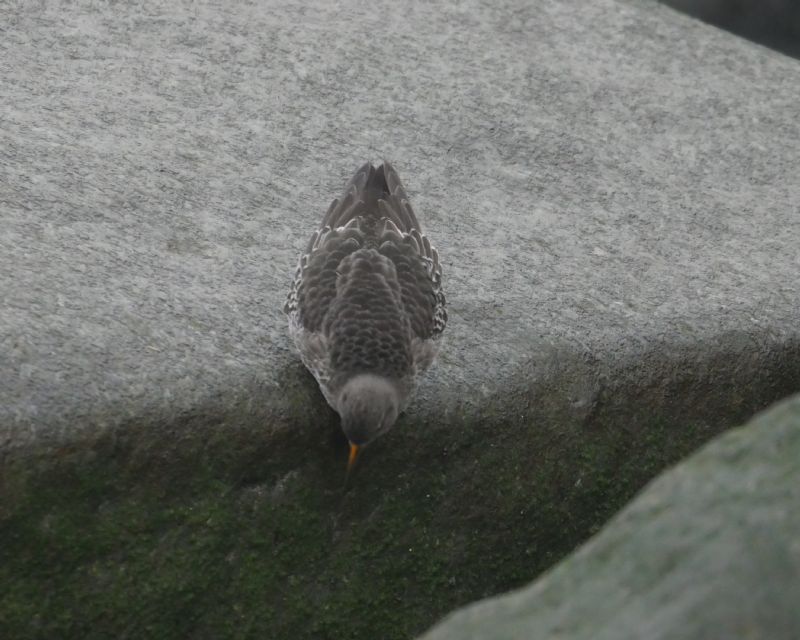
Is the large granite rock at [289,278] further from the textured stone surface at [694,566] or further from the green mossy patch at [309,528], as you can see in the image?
the textured stone surface at [694,566]

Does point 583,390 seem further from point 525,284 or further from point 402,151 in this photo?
point 402,151

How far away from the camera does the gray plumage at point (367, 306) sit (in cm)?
472

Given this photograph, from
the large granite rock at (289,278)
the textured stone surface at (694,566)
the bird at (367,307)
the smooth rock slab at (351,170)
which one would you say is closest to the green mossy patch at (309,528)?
the large granite rock at (289,278)

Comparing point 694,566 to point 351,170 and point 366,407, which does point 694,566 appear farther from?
point 351,170

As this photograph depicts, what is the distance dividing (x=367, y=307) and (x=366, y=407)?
1.72 feet

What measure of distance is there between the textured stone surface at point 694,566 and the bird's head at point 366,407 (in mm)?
1339

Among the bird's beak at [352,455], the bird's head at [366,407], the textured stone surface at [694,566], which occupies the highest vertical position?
the textured stone surface at [694,566]

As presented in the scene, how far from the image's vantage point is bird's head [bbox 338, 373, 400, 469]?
15.1 ft

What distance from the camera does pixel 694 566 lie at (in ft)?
9.62

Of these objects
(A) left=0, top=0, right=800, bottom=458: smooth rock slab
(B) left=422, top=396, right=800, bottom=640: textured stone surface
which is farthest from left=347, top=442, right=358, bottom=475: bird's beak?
(B) left=422, top=396, right=800, bottom=640: textured stone surface

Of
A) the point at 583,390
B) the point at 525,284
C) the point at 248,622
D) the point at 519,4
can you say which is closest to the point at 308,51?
the point at 519,4

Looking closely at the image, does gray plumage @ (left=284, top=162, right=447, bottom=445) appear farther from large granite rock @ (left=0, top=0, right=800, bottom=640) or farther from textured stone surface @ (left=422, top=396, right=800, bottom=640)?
textured stone surface @ (left=422, top=396, right=800, bottom=640)

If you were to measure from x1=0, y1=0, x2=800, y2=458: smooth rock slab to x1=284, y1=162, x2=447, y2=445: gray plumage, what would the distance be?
7.8 inches

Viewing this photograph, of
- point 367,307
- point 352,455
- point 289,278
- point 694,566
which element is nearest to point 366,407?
point 352,455
